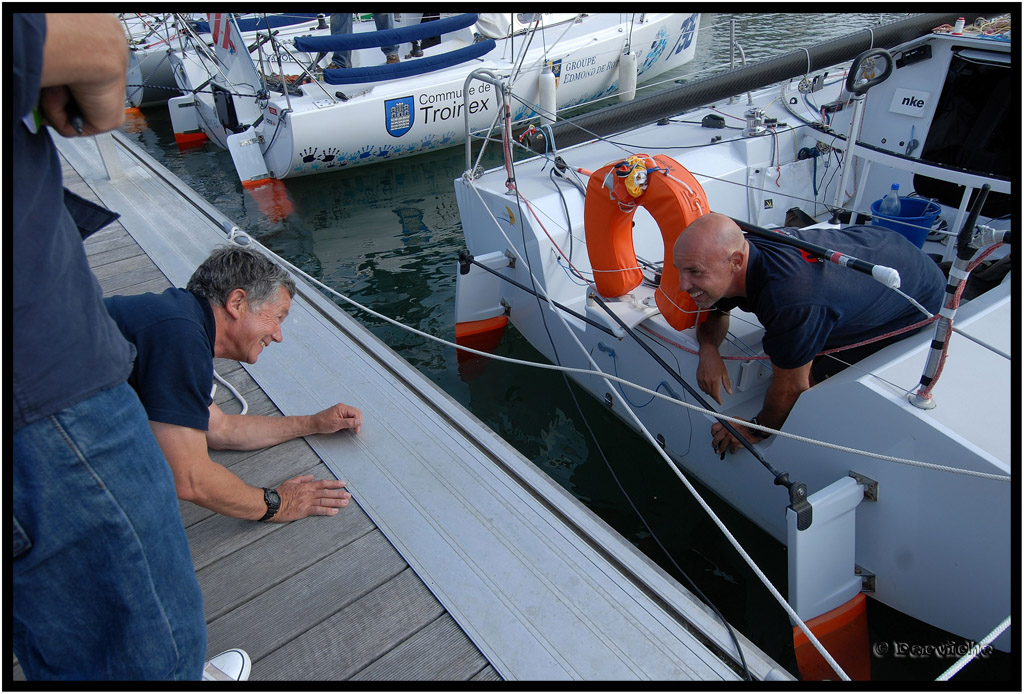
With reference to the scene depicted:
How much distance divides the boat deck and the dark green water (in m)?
0.95

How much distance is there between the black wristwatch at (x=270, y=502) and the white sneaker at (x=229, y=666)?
1.54 feet

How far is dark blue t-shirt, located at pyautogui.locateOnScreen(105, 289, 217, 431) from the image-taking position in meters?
1.71

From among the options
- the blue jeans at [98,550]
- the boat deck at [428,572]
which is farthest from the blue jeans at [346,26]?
the blue jeans at [98,550]

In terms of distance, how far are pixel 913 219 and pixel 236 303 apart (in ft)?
11.9

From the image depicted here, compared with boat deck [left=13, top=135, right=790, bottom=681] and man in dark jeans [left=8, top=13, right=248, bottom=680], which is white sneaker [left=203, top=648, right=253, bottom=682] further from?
man in dark jeans [left=8, top=13, right=248, bottom=680]

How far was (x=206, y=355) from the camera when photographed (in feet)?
5.83

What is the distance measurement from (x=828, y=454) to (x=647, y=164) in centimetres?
165

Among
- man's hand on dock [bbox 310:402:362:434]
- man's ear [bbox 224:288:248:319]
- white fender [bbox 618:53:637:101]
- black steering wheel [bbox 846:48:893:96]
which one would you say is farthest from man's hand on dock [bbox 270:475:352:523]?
white fender [bbox 618:53:637:101]

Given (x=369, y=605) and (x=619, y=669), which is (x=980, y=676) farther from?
(x=369, y=605)

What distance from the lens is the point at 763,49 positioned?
1277 centimetres

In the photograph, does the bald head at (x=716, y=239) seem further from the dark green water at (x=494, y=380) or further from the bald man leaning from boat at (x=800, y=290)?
the dark green water at (x=494, y=380)

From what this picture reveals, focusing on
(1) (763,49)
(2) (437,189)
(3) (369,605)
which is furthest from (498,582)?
(1) (763,49)

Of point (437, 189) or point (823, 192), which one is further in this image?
point (437, 189)

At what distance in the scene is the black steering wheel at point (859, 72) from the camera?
11.9ft
